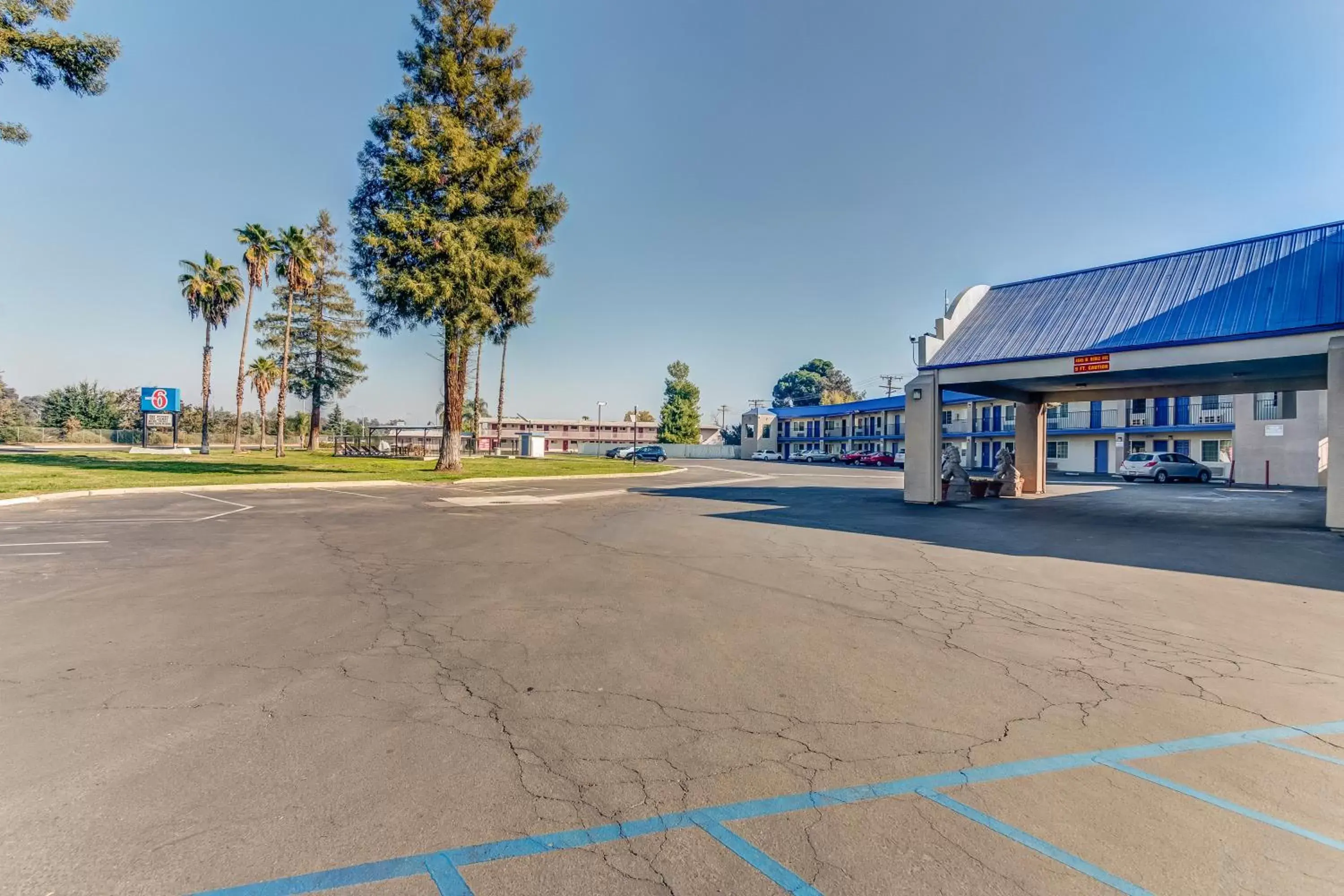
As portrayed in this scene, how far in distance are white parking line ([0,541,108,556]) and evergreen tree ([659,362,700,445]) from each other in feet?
260

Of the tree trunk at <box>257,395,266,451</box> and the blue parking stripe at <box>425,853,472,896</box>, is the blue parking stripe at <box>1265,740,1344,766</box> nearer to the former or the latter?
the blue parking stripe at <box>425,853,472,896</box>

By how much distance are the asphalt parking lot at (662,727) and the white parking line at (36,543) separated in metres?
0.86

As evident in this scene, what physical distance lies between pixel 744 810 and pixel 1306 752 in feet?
11.6

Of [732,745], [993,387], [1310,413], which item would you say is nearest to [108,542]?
[732,745]

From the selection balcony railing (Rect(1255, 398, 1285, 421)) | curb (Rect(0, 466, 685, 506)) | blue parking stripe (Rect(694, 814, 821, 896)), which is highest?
balcony railing (Rect(1255, 398, 1285, 421))

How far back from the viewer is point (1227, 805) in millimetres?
3209

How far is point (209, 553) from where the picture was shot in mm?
9789

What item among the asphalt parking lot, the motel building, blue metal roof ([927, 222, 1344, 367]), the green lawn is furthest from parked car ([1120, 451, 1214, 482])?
the asphalt parking lot

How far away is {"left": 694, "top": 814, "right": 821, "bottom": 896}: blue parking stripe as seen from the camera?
256 cm

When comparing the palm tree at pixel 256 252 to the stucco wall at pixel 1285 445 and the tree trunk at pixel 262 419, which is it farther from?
the stucco wall at pixel 1285 445

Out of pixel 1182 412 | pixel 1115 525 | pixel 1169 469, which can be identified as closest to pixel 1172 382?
pixel 1115 525

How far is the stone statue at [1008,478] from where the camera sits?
2370 centimetres

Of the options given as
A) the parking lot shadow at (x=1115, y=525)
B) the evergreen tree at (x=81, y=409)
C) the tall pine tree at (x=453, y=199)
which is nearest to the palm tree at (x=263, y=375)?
the evergreen tree at (x=81, y=409)

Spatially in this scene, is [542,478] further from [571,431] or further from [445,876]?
[571,431]
